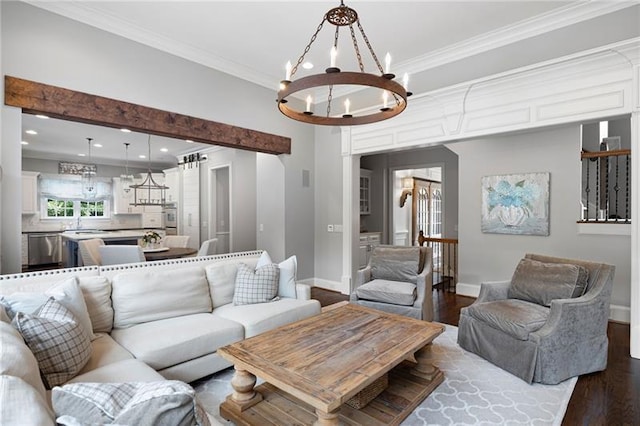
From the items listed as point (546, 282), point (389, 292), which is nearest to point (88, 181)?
point (389, 292)

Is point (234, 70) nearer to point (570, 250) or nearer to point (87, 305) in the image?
point (87, 305)

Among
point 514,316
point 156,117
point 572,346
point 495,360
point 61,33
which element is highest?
point 61,33

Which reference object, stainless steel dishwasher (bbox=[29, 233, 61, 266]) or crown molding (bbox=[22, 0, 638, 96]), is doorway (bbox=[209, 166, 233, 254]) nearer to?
crown molding (bbox=[22, 0, 638, 96])

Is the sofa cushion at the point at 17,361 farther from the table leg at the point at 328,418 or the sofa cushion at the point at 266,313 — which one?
the sofa cushion at the point at 266,313

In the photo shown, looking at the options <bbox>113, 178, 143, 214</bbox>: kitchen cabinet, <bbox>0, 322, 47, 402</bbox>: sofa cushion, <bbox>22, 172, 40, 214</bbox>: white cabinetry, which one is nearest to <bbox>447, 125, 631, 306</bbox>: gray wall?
<bbox>0, 322, 47, 402</bbox>: sofa cushion

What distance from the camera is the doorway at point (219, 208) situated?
7273mm

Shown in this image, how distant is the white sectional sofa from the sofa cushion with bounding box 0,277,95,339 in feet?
0.22

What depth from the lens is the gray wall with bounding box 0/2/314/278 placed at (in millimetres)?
2869

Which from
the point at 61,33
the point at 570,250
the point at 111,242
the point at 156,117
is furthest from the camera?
the point at 111,242

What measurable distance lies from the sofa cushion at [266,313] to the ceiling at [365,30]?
2830 mm

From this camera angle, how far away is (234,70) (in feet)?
14.5

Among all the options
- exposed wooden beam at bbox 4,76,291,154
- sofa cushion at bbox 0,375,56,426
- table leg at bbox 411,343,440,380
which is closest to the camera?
sofa cushion at bbox 0,375,56,426

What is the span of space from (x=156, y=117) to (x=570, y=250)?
214 inches

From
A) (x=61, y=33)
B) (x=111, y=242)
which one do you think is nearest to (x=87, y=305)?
(x=61, y=33)
